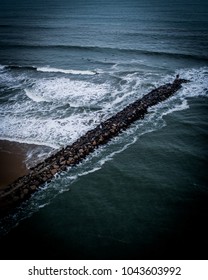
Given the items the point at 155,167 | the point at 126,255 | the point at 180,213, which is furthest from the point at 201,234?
the point at 155,167

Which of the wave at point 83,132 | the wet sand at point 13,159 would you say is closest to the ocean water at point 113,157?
the wave at point 83,132

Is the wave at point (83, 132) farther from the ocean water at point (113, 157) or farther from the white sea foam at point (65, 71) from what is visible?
the white sea foam at point (65, 71)

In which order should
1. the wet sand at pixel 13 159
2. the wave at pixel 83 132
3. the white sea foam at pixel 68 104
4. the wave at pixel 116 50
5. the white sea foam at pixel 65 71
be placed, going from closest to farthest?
the wave at pixel 83 132, the wet sand at pixel 13 159, the white sea foam at pixel 68 104, the white sea foam at pixel 65 71, the wave at pixel 116 50

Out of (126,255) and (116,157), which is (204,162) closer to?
(116,157)

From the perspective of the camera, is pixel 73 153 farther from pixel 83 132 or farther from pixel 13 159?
pixel 13 159

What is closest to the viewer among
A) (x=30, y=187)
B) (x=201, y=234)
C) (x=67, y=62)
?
(x=201, y=234)

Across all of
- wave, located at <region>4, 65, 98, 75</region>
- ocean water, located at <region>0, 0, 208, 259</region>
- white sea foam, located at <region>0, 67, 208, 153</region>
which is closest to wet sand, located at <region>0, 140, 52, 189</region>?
ocean water, located at <region>0, 0, 208, 259</region>
